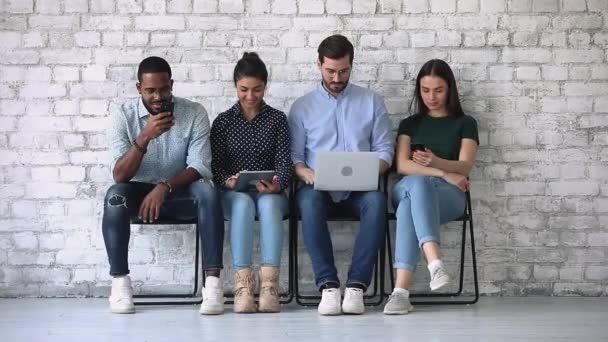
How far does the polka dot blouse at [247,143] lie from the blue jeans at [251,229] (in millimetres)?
241

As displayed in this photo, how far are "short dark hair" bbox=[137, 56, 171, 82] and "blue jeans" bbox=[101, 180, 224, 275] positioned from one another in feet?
1.78

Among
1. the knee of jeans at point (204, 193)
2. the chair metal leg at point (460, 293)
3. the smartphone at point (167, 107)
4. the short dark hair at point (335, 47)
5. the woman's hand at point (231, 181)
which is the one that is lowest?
the chair metal leg at point (460, 293)

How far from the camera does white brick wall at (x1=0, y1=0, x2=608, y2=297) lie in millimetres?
5355

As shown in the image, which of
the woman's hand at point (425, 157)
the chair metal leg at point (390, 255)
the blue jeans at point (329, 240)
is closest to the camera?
the blue jeans at point (329, 240)

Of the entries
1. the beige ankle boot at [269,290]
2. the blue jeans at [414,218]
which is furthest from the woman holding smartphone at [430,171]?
the beige ankle boot at [269,290]

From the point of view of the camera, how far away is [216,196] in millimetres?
4832

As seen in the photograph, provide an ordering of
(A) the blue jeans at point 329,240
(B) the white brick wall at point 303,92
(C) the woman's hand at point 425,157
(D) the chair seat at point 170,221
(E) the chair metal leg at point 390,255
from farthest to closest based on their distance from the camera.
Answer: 1. (B) the white brick wall at point 303,92
2. (E) the chair metal leg at point 390,255
3. (C) the woman's hand at point 425,157
4. (D) the chair seat at point 170,221
5. (A) the blue jeans at point 329,240

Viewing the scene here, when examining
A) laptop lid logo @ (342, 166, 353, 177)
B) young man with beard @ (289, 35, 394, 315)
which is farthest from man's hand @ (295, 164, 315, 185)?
laptop lid logo @ (342, 166, 353, 177)

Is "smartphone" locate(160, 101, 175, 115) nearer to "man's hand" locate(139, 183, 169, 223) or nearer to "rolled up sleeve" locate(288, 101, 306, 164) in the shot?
"man's hand" locate(139, 183, 169, 223)

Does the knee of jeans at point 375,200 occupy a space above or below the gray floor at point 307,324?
above

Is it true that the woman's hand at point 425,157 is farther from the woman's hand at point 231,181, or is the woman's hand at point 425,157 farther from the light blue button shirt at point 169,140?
the light blue button shirt at point 169,140

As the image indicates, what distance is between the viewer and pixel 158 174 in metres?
5.03

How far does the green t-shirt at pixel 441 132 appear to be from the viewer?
521 centimetres

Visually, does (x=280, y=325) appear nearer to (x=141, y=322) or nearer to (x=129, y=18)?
(x=141, y=322)
